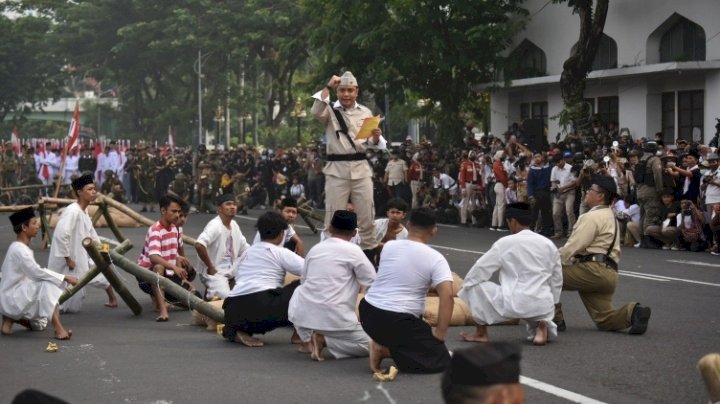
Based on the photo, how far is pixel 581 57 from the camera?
1232 inches

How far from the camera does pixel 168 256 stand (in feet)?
45.3

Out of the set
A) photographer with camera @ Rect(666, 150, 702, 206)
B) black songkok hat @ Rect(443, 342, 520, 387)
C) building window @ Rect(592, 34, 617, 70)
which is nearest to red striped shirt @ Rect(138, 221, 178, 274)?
black songkok hat @ Rect(443, 342, 520, 387)

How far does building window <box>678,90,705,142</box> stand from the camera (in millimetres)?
30469

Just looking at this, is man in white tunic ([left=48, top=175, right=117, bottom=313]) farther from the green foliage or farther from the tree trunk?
the green foliage

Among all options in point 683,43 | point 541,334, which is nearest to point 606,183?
point 541,334

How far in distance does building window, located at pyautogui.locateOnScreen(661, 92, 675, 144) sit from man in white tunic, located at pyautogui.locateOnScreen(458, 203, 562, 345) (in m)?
21.2

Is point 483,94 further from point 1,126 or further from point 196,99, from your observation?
point 1,126

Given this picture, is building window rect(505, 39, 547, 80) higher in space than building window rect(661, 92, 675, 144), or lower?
higher

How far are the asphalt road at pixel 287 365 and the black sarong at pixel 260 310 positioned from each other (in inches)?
7.6

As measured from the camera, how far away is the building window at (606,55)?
3362cm

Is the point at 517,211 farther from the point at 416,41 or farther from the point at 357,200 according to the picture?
the point at 416,41

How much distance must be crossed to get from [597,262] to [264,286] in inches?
118

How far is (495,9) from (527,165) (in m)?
8.55

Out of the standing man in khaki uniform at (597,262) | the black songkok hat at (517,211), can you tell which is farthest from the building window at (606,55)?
the black songkok hat at (517,211)
